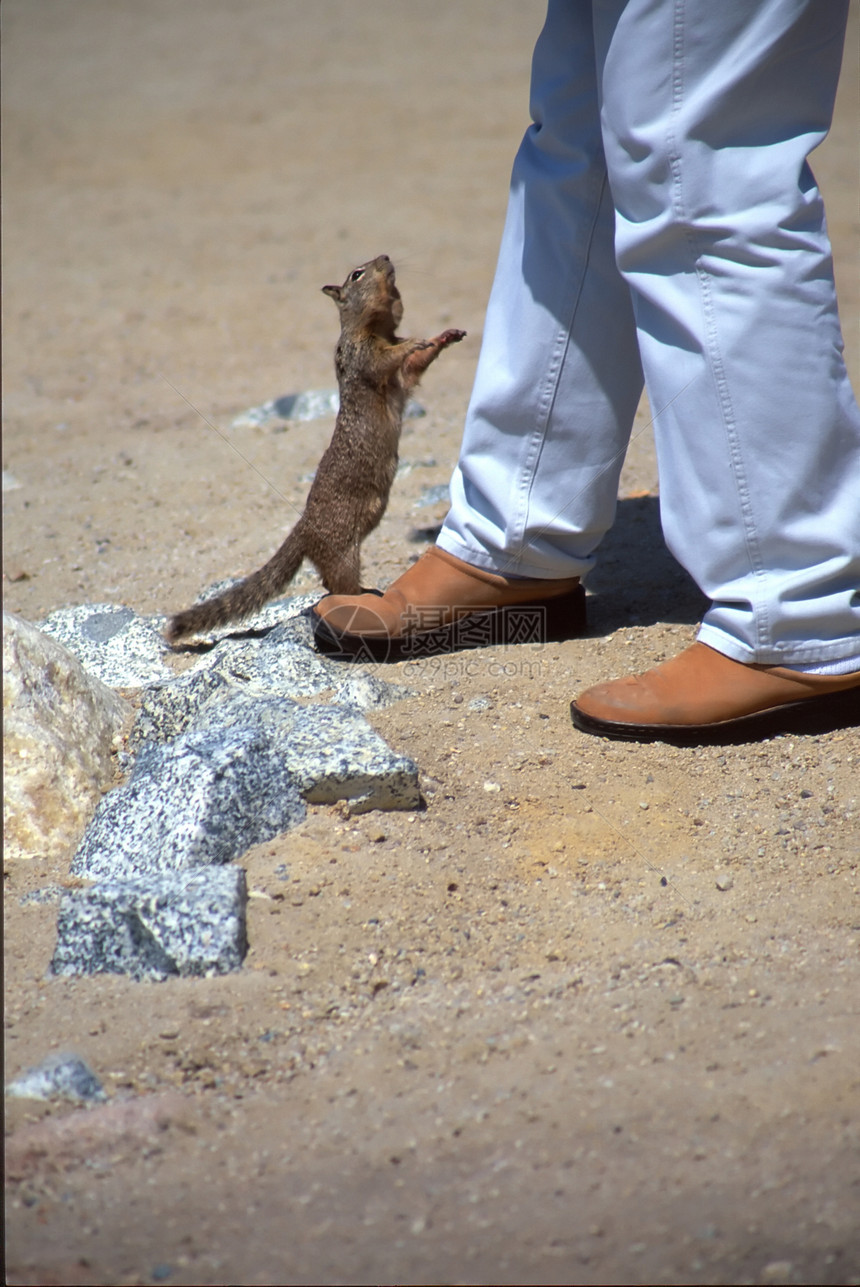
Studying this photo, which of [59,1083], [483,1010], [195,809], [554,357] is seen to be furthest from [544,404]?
[59,1083]

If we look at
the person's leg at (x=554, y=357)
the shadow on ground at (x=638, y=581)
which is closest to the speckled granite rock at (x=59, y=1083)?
the person's leg at (x=554, y=357)

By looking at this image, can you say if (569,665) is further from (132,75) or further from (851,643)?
(132,75)

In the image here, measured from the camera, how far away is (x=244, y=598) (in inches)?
126

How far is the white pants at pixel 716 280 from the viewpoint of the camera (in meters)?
2.24

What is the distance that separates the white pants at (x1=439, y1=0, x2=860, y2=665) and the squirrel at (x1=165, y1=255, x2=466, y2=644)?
1.63 feet

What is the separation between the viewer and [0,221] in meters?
8.54

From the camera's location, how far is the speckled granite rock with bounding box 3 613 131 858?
238 cm

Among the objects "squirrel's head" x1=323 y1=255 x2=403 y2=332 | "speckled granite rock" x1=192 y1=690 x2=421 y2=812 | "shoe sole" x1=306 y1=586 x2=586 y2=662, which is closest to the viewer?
"speckled granite rock" x1=192 y1=690 x2=421 y2=812

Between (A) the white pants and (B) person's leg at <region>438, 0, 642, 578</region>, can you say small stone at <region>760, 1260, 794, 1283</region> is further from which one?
(B) person's leg at <region>438, 0, 642, 578</region>

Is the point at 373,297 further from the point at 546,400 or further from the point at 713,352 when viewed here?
the point at 713,352

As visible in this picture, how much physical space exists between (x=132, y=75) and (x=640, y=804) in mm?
12906

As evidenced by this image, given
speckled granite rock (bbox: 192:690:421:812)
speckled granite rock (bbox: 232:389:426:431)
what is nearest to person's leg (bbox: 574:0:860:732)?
speckled granite rock (bbox: 192:690:421:812)

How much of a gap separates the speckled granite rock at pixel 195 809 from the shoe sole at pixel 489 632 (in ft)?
2.40

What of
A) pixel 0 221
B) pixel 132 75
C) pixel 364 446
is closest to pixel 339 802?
pixel 364 446
